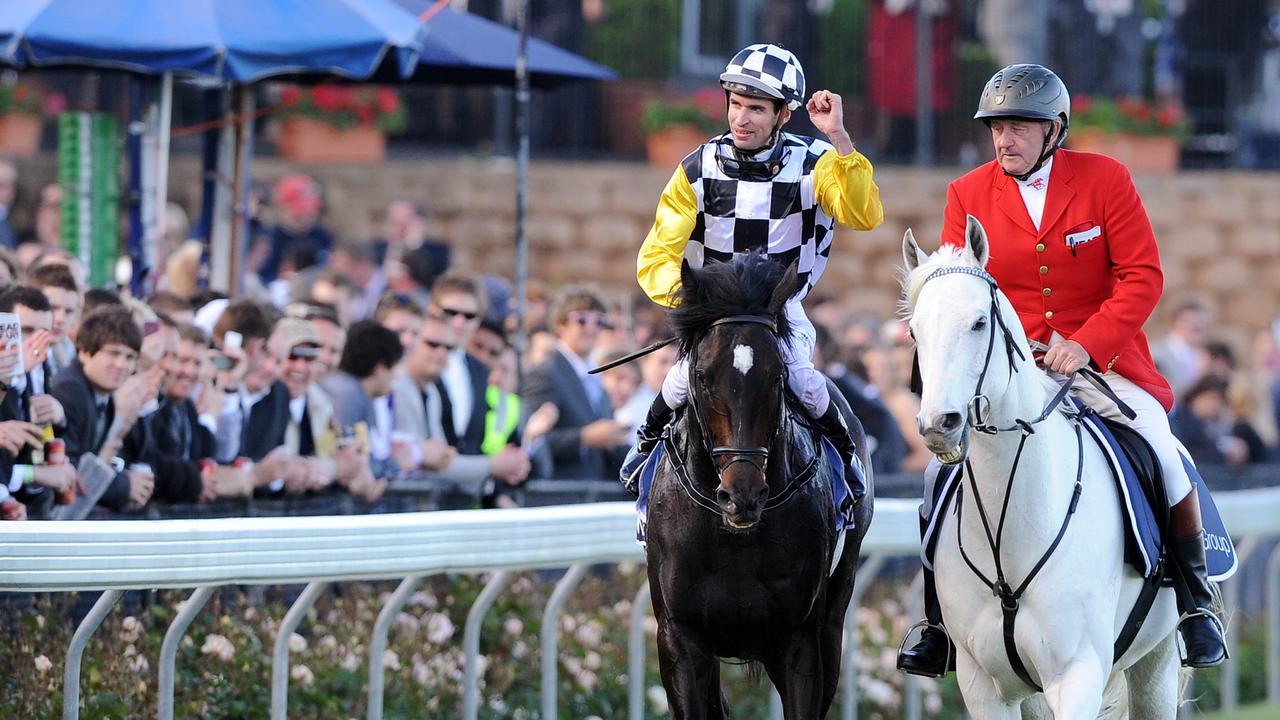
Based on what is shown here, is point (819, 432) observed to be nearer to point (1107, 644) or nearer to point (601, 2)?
point (1107, 644)

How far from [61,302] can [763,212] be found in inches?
120

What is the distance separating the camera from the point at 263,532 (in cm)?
692

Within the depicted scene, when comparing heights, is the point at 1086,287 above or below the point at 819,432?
above

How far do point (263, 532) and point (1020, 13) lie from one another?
13.4 m

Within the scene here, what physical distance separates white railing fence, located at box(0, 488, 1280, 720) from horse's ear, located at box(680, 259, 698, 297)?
1.56 metres

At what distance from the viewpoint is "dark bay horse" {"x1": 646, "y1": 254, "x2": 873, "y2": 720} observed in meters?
6.30

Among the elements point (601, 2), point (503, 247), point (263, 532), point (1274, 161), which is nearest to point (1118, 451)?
point (263, 532)

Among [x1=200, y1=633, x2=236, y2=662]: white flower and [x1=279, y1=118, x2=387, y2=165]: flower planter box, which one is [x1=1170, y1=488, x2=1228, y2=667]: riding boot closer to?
[x1=200, y1=633, x2=236, y2=662]: white flower

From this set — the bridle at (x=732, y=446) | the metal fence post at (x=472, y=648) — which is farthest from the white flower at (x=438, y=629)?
the bridle at (x=732, y=446)

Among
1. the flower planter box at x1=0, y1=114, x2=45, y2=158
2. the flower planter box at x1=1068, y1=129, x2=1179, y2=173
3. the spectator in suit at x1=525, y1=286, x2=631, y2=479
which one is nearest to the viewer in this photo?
the spectator in suit at x1=525, y1=286, x2=631, y2=479

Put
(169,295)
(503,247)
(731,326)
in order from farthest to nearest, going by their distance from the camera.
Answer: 1. (503,247)
2. (169,295)
3. (731,326)

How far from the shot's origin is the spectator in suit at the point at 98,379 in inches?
303

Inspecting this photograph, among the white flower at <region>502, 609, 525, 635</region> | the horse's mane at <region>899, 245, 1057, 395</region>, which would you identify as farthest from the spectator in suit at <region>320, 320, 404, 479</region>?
the horse's mane at <region>899, 245, 1057, 395</region>

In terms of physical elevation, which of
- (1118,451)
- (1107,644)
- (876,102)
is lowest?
(1107,644)
